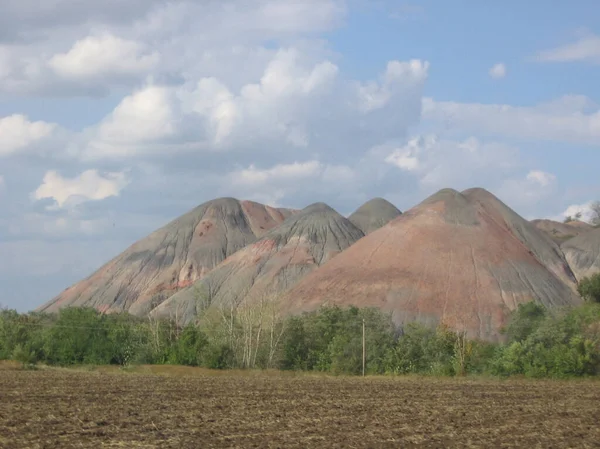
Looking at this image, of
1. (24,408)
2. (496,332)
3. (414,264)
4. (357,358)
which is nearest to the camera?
(24,408)

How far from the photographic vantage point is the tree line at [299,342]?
61125mm

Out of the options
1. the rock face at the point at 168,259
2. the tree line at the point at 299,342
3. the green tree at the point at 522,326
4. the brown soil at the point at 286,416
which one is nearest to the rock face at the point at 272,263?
the rock face at the point at 168,259

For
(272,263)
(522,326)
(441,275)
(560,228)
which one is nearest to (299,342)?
(522,326)

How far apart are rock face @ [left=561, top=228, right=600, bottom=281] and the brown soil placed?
9317 cm

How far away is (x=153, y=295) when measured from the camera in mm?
131625

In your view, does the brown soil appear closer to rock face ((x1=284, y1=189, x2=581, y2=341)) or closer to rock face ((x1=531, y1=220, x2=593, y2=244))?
rock face ((x1=284, y1=189, x2=581, y2=341))

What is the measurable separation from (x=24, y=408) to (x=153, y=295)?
103 m

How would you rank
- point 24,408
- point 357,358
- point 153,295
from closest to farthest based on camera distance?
point 24,408
point 357,358
point 153,295

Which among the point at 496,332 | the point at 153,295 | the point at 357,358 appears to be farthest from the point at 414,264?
the point at 153,295

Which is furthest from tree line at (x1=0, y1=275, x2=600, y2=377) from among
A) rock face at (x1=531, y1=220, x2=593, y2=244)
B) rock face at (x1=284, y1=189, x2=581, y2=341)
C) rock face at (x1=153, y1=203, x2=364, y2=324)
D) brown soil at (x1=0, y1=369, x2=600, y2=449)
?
rock face at (x1=531, y1=220, x2=593, y2=244)

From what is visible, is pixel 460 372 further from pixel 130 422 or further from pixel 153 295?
pixel 153 295

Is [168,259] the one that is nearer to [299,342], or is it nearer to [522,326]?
[299,342]

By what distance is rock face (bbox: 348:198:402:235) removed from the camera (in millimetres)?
149625

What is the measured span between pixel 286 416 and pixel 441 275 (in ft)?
235
